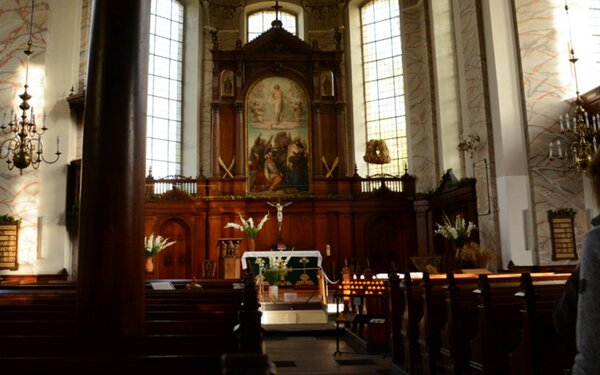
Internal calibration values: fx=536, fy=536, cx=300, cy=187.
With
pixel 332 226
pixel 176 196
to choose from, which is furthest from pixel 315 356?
pixel 176 196

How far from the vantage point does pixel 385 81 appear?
19469 mm

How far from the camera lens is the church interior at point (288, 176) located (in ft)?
9.40

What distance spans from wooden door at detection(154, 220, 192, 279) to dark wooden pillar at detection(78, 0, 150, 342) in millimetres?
13405

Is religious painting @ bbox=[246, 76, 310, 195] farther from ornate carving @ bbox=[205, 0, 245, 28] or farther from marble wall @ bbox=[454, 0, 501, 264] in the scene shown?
marble wall @ bbox=[454, 0, 501, 264]

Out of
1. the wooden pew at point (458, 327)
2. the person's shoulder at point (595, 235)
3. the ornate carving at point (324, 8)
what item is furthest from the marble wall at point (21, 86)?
the person's shoulder at point (595, 235)

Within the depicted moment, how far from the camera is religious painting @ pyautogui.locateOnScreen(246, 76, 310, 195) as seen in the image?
17.7m

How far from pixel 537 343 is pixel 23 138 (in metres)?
8.64

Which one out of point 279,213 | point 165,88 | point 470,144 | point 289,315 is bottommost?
point 289,315

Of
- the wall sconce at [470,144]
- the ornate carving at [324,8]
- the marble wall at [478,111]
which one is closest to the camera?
the marble wall at [478,111]

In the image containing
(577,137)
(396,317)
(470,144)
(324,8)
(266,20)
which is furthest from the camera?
(266,20)

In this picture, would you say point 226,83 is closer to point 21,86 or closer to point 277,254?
point 21,86

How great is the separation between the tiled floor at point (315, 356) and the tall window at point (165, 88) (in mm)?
10441

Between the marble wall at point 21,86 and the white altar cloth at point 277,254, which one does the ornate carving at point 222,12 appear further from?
the white altar cloth at point 277,254

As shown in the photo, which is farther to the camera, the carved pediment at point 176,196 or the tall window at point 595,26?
the carved pediment at point 176,196
